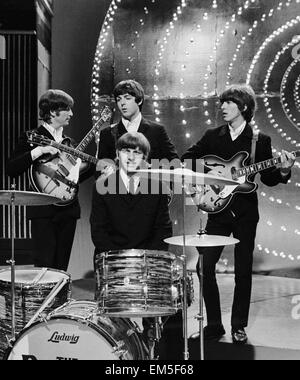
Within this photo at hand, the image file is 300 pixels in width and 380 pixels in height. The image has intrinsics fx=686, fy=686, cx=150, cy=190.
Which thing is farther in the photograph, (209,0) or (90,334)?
(209,0)

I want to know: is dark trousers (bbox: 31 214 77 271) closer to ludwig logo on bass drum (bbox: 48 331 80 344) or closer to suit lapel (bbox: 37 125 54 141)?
suit lapel (bbox: 37 125 54 141)

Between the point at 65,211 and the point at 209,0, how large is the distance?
291cm

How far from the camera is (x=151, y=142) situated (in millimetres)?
5410

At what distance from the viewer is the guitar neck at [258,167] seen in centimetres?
493

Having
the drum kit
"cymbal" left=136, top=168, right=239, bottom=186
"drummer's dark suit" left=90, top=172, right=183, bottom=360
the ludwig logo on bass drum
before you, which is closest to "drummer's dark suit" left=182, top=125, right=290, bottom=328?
"drummer's dark suit" left=90, top=172, right=183, bottom=360

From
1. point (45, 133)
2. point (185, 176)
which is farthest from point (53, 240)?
point (185, 176)

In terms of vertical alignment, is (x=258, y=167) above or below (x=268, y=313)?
above

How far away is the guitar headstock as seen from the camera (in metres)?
5.18

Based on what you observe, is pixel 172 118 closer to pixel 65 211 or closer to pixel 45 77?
pixel 45 77

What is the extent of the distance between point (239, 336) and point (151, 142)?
167 centimetres

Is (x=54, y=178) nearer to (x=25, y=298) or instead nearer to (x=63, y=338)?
(x=25, y=298)

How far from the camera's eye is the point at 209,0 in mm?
6895
